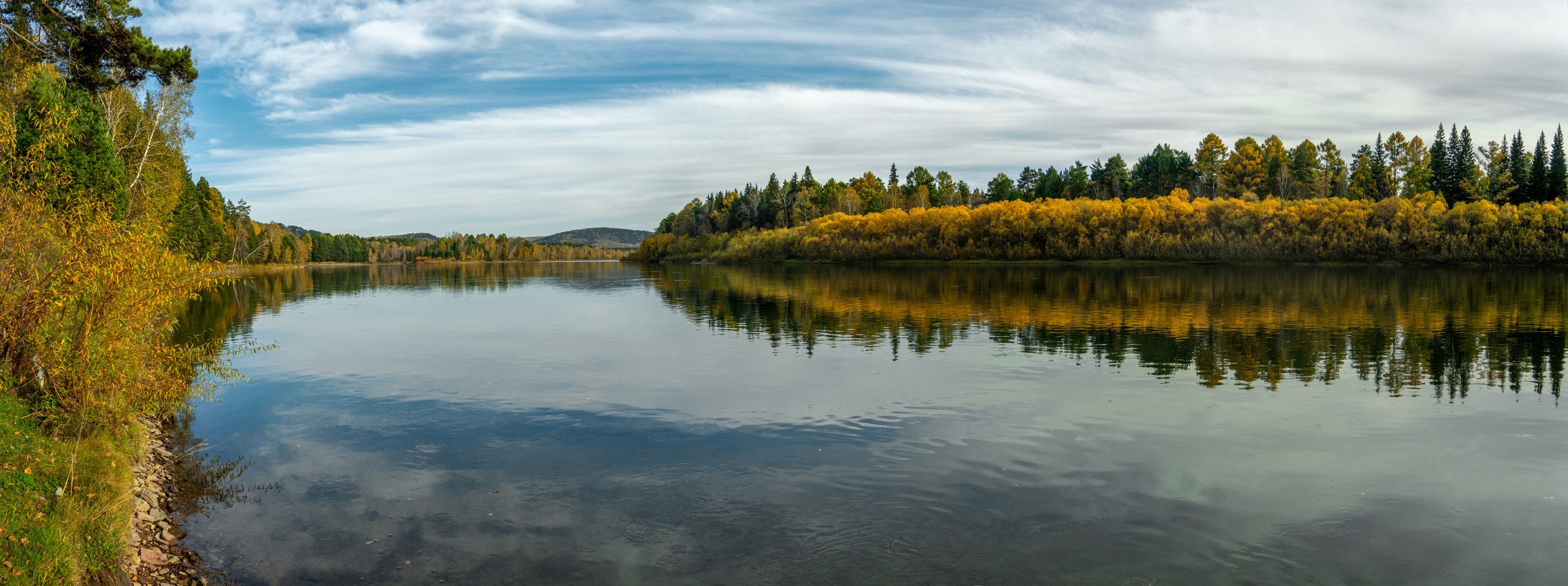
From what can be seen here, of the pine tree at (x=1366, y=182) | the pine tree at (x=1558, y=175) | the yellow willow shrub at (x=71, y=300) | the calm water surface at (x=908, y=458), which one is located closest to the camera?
the calm water surface at (x=908, y=458)

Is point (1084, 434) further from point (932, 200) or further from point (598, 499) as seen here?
point (932, 200)

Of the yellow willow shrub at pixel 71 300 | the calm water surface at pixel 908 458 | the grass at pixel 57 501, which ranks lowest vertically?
the calm water surface at pixel 908 458

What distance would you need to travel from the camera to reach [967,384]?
20.5 m

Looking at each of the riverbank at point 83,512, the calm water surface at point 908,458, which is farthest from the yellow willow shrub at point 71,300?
the calm water surface at point 908,458

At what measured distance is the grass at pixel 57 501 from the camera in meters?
7.52

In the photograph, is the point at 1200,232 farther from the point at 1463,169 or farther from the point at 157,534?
the point at 157,534

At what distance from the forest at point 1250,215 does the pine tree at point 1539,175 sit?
183 mm

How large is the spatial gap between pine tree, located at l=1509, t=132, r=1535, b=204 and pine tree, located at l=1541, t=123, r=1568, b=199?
2217 millimetres

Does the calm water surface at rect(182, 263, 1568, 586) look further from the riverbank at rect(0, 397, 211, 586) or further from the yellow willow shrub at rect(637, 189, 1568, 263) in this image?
the yellow willow shrub at rect(637, 189, 1568, 263)

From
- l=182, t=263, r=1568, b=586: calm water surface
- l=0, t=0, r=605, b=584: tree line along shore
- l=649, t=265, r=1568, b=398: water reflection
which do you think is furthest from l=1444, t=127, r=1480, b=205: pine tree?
l=0, t=0, r=605, b=584: tree line along shore

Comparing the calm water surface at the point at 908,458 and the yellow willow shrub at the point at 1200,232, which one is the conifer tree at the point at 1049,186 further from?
the calm water surface at the point at 908,458

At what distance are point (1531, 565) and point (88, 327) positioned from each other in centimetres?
1921

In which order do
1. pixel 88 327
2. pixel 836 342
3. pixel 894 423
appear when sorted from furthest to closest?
1. pixel 836 342
2. pixel 894 423
3. pixel 88 327

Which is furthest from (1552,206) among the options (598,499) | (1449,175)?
(598,499)
